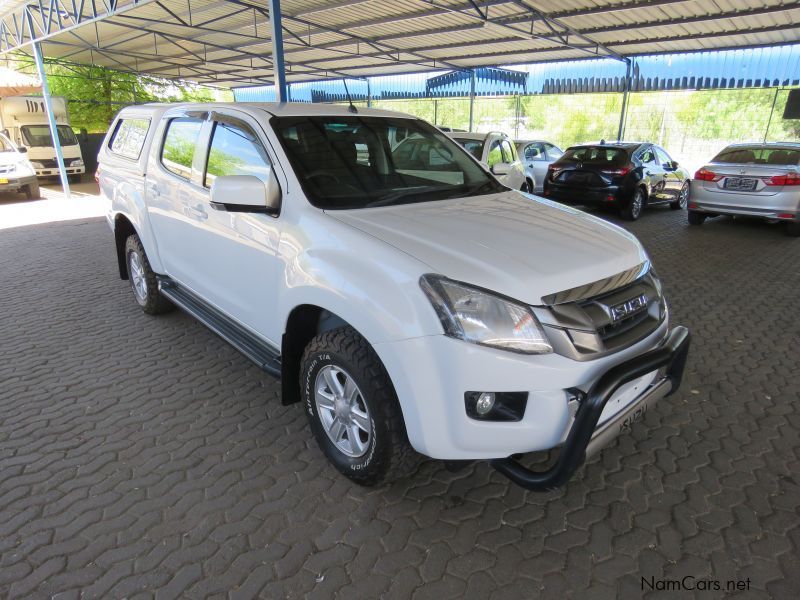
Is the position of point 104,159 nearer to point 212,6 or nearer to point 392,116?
point 392,116

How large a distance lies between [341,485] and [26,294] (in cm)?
506

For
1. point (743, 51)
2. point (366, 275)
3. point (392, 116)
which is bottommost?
point (366, 275)

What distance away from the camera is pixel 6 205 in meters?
12.8

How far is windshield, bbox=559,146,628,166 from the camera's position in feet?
33.2

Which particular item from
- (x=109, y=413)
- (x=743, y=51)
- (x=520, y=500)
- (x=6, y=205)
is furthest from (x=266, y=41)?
(x=520, y=500)

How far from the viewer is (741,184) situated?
346 inches

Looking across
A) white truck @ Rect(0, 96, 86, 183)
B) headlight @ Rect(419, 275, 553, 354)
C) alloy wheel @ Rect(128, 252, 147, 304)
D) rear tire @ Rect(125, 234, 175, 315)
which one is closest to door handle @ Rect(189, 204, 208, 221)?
rear tire @ Rect(125, 234, 175, 315)

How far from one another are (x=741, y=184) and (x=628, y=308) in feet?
27.0

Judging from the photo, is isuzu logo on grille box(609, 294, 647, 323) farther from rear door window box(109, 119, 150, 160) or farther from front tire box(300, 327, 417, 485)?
rear door window box(109, 119, 150, 160)

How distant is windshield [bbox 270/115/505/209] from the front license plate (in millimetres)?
7308

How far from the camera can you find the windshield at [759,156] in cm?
864

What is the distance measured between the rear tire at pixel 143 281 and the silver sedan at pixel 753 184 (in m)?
9.07

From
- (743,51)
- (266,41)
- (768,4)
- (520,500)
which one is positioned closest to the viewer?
(520,500)

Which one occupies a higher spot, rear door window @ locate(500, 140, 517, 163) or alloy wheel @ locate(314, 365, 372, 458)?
rear door window @ locate(500, 140, 517, 163)
